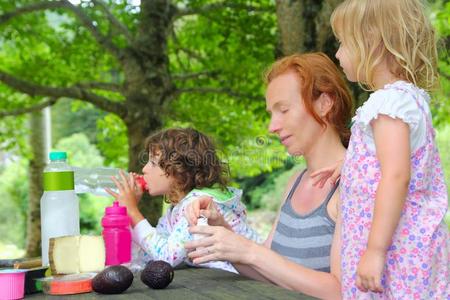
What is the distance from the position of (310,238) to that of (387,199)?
1.48ft

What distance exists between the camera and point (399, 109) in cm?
145

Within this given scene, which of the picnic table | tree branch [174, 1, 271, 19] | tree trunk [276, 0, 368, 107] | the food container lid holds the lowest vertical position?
the picnic table

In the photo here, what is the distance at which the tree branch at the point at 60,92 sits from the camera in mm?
5441

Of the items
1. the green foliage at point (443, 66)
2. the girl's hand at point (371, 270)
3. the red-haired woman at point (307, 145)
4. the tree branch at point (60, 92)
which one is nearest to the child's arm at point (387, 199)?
the girl's hand at point (371, 270)

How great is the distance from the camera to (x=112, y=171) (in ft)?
7.88

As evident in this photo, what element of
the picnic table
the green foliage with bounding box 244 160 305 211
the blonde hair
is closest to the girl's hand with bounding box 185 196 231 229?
the picnic table

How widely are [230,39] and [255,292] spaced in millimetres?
4898

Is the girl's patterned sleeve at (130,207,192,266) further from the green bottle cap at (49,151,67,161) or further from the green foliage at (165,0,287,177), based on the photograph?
the green foliage at (165,0,287,177)

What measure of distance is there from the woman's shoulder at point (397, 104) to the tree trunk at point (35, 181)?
6618 millimetres

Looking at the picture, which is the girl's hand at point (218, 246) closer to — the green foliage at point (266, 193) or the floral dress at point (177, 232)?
the floral dress at point (177, 232)

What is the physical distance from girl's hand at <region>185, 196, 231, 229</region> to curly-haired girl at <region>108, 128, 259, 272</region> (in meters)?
0.31

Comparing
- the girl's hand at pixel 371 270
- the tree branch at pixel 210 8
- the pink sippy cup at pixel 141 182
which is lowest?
the girl's hand at pixel 371 270

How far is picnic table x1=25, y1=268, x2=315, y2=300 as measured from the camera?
4.66ft

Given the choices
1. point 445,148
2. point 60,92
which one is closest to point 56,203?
point 60,92
